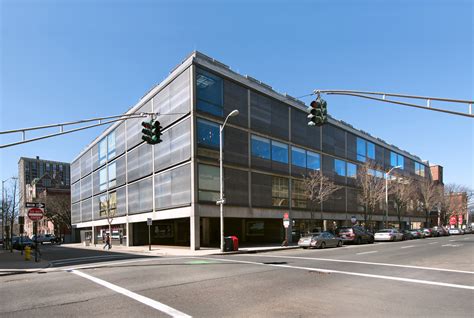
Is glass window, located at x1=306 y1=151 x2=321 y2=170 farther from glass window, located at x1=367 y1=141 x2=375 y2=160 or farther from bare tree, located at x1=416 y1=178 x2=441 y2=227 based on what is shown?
bare tree, located at x1=416 y1=178 x2=441 y2=227

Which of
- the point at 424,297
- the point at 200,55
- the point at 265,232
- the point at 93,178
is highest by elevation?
the point at 200,55

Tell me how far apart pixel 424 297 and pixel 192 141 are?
23.6 m

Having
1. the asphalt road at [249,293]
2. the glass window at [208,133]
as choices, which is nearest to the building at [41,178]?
the glass window at [208,133]

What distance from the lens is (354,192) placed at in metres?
53.4

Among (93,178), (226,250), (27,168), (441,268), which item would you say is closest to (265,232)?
(226,250)

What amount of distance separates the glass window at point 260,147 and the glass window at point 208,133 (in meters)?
5.09

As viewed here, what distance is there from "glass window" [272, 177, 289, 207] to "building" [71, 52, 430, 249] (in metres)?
0.11

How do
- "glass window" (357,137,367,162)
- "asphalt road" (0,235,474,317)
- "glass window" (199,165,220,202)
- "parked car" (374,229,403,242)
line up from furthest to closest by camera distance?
1. "glass window" (357,137,367,162)
2. "parked car" (374,229,403,242)
3. "glass window" (199,165,220,202)
4. "asphalt road" (0,235,474,317)

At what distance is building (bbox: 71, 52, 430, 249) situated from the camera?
3194 cm

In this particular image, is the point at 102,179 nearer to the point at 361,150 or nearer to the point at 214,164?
the point at 214,164

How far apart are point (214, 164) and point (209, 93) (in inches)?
244

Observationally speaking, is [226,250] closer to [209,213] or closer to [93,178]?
[209,213]

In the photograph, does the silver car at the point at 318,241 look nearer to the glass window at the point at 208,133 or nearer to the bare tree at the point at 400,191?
the glass window at the point at 208,133

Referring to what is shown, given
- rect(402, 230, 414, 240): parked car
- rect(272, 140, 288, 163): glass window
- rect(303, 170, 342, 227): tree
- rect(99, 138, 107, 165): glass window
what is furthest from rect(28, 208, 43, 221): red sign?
rect(402, 230, 414, 240): parked car
